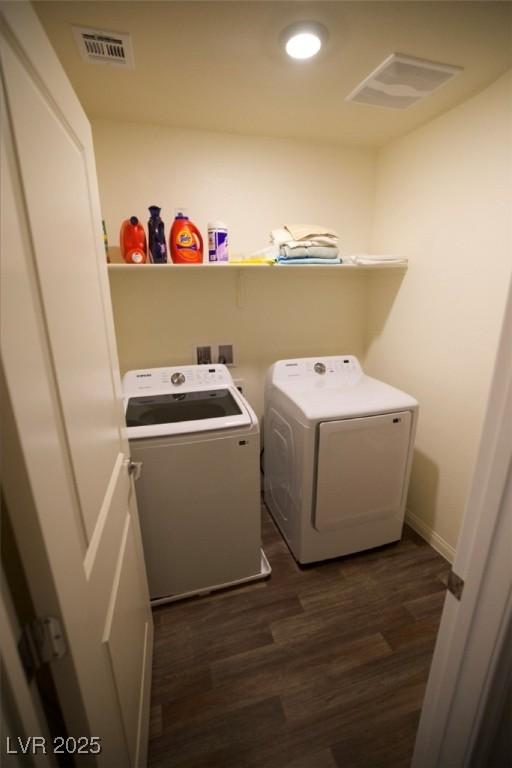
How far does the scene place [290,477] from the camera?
74.5 inches

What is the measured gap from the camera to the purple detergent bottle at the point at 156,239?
1794 millimetres

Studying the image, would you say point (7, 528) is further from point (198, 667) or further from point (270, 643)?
point (270, 643)

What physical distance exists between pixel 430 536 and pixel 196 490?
1.55 m

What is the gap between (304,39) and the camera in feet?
3.90

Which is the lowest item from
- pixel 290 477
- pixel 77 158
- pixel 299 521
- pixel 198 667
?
pixel 198 667

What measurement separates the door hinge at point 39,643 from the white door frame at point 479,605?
2.57 feet

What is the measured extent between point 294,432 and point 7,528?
143cm

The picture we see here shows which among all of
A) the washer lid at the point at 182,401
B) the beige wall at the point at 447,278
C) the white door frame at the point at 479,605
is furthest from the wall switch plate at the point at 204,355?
the white door frame at the point at 479,605

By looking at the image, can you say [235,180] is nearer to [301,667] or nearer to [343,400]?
[343,400]

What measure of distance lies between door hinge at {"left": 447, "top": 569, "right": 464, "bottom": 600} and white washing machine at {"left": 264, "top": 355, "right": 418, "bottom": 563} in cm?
93

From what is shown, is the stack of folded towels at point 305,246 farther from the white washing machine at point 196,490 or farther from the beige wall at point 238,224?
the white washing machine at point 196,490

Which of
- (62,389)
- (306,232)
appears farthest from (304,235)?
(62,389)

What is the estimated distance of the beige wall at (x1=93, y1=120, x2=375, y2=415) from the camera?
192cm

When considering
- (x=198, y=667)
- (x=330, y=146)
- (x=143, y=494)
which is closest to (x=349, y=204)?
(x=330, y=146)
